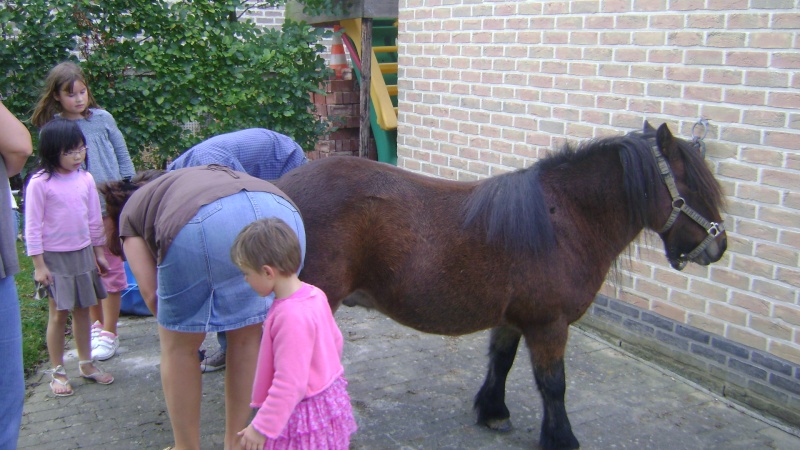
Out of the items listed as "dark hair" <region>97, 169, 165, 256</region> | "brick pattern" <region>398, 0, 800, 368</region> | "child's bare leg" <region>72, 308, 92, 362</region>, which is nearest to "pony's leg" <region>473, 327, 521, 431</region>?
"brick pattern" <region>398, 0, 800, 368</region>

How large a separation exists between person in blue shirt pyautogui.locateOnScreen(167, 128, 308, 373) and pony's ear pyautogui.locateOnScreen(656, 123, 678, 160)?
6.55 ft

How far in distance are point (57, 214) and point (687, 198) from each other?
3497 mm

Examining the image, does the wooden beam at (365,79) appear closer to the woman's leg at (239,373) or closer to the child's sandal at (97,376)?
the child's sandal at (97,376)

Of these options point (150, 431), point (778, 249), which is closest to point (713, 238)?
point (778, 249)

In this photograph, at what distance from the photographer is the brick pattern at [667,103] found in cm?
398

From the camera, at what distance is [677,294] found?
466 centimetres

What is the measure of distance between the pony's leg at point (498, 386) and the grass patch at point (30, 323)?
104 inches

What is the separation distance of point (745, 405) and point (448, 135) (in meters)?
3.43

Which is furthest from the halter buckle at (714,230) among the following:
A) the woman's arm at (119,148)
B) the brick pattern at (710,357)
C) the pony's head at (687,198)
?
the woman's arm at (119,148)

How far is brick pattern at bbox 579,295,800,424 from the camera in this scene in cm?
402

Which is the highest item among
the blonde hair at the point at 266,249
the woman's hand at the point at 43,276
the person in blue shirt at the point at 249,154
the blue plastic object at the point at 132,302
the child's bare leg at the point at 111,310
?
the person in blue shirt at the point at 249,154

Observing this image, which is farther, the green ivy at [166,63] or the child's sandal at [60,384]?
the green ivy at [166,63]

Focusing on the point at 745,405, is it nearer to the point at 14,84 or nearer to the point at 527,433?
the point at 527,433

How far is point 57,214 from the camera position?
4.09 m
